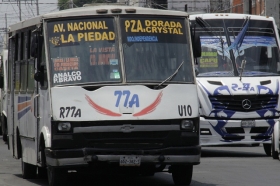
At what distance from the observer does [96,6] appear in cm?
1432

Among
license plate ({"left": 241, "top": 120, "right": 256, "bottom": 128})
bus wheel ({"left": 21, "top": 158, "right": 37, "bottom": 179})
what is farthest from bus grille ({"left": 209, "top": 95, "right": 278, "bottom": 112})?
bus wheel ({"left": 21, "top": 158, "right": 37, "bottom": 179})

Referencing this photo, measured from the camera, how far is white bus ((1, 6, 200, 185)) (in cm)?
1294

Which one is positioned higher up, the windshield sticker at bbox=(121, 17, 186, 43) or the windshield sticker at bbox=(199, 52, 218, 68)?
the windshield sticker at bbox=(121, 17, 186, 43)

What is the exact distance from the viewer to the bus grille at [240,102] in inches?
821

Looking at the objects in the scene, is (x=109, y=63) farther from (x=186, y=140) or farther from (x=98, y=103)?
(x=186, y=140)

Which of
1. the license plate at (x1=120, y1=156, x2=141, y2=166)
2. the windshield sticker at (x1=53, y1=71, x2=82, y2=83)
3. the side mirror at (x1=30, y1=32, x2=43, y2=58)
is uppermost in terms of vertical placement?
the side mirror at (x1=30, y1=32, x2=43, y2=58)

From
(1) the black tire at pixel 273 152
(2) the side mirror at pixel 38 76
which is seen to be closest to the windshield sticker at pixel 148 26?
(2) the side mirror at pixel 38 76

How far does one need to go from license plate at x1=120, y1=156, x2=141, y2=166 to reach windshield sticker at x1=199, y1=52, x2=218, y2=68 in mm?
8662

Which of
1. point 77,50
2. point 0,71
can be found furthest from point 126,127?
point 0,71

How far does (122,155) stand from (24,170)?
3.93 m

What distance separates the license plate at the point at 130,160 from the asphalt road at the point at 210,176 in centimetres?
196

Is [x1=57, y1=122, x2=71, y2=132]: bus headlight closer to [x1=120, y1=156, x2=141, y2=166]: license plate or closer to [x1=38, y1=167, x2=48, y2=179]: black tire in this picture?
[x1=120, y1=156, x2=141, y2=166]: license plate

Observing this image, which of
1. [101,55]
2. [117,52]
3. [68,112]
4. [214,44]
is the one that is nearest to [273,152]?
[214,44]

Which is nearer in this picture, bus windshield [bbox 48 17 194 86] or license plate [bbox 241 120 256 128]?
bus windshield [bbox 48 17 194 86]
